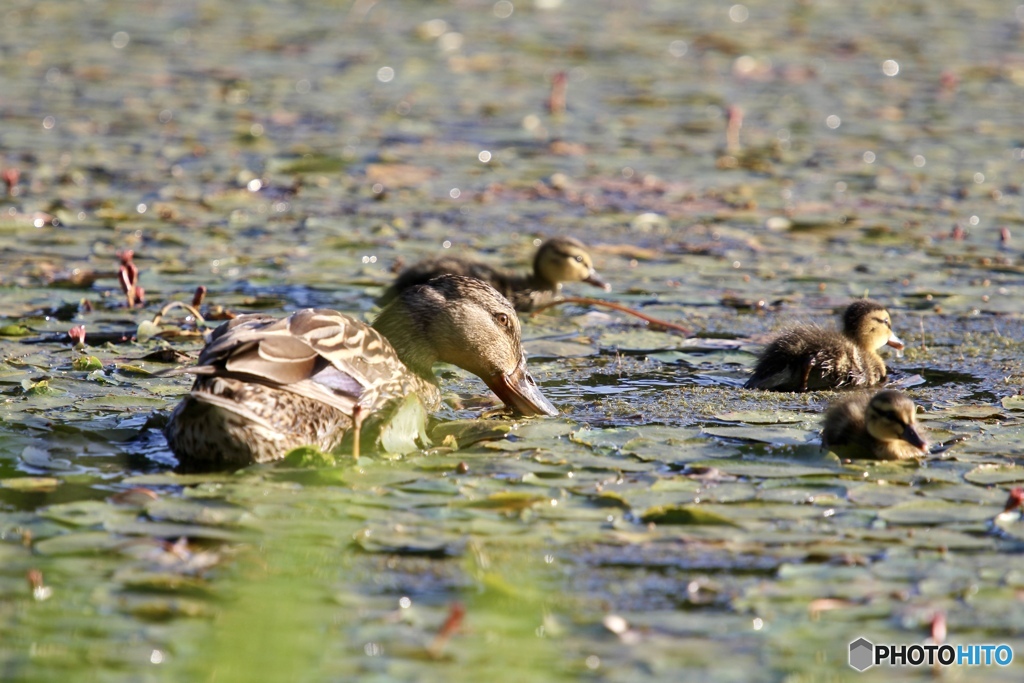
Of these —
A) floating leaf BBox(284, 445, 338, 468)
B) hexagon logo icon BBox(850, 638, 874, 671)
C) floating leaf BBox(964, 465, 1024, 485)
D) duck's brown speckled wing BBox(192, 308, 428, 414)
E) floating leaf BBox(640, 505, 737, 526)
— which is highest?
duck's brown speckled wing BBox(192, 308, 428, 414)

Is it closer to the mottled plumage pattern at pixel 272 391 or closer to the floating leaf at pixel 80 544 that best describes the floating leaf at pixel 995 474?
the mottled plumage pattern at pixel 272 391

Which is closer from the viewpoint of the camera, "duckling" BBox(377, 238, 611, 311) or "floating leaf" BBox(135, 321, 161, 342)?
"floating leaf" BBox(135, 321, 161, 342)

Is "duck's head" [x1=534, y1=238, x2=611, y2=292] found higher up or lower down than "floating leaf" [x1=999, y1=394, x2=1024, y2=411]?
higher up

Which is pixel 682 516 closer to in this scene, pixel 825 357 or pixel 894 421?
pixel 894 421

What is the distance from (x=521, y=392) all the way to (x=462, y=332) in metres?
0.42

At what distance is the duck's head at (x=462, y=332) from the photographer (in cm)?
639

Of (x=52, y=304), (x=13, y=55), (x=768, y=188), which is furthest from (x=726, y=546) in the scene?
(x=13, y=55)

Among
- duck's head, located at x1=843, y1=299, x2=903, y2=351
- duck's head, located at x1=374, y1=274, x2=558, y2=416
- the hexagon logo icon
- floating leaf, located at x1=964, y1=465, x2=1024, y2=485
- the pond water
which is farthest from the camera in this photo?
duck's head, located at x1=843, y1=299, x2=903, y2=351

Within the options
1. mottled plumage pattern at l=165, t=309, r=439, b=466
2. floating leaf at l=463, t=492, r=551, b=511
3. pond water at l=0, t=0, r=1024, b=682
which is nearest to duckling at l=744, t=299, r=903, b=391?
pond water at l=0, t=0, r=1024, b=682

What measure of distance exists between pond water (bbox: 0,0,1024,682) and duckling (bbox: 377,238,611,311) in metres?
0.15

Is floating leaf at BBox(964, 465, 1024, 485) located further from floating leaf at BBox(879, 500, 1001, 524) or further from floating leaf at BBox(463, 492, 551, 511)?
floating leaf at BBox(463, 492, 551, 511)

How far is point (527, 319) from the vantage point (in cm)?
816

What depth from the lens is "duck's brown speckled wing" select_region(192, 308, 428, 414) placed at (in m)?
5.20

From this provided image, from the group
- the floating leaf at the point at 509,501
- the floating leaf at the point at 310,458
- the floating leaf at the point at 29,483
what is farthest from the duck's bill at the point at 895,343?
the floating leaf at the point at 29,483
